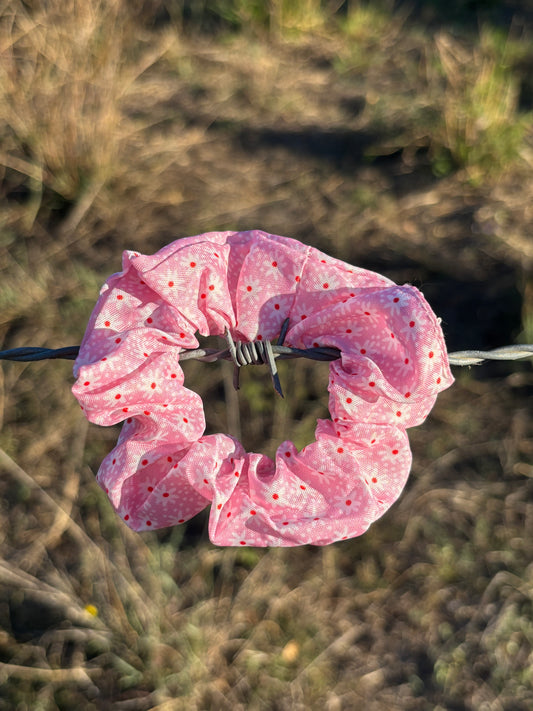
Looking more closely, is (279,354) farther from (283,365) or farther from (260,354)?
(283,365)

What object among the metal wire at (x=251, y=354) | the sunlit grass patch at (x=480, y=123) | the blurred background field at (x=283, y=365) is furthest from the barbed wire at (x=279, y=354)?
the sunlit grass patch at (x=480, y=123)

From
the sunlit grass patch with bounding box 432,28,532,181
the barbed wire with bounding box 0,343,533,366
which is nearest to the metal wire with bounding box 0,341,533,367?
the barbed wire with bounding box 0,343,533,366

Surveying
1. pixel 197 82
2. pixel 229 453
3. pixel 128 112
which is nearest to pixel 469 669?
pixel 229 453

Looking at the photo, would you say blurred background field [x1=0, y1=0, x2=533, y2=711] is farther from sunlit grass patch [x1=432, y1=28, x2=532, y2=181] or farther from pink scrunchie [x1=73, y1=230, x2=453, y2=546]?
pink scrunchie [x1=73, y1=230, x2=453, y2=546]

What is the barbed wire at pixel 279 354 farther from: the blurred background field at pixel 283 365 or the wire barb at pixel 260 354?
the blurred background field at pixel 283 365

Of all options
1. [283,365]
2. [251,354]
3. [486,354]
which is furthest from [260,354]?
[283,365]

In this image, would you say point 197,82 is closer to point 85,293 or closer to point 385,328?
point 85,293
